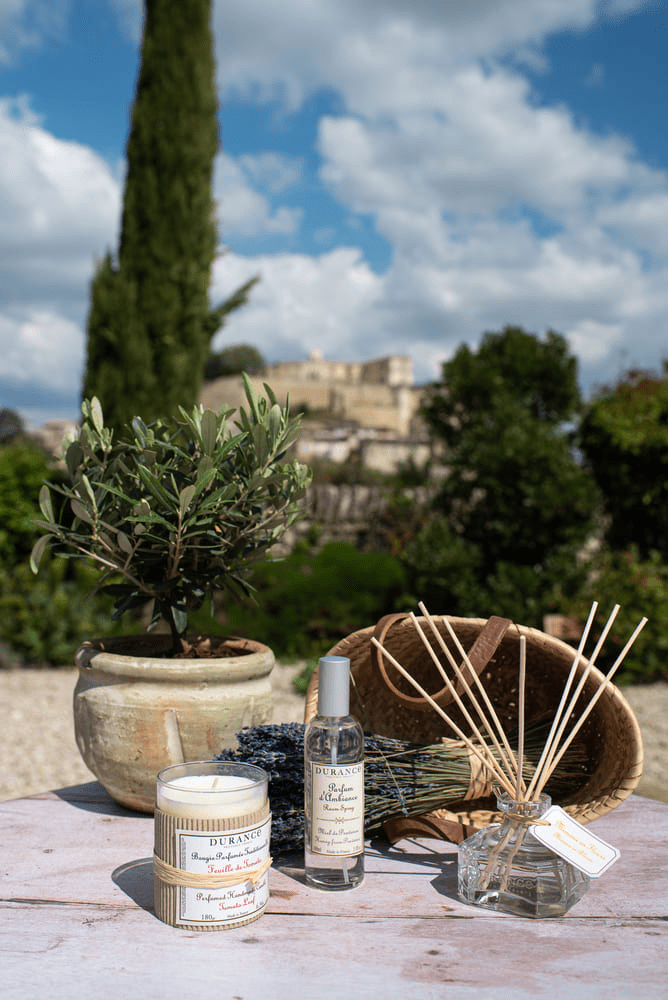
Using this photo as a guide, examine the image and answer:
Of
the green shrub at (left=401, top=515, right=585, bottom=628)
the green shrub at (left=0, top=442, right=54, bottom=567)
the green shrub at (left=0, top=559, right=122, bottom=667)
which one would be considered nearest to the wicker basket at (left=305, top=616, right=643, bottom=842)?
the green shrub at (left=401, top=515, right=585, bottom=628)

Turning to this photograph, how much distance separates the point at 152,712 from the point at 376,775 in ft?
1.39

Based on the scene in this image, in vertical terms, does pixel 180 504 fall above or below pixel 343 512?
above

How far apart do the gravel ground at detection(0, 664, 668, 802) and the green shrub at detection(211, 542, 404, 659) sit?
0.25 m

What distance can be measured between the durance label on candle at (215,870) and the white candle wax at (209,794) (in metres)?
0.03

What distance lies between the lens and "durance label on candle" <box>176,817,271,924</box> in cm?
103

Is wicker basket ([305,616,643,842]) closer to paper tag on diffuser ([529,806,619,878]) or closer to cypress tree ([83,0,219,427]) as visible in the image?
paper tag on diffuser ([529,806,619,878])

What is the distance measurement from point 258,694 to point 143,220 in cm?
592

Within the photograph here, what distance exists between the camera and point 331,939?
1.02m

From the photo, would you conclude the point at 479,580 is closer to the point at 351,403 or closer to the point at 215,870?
the point at 215,870

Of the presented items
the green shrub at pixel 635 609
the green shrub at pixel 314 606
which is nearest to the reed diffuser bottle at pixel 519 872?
the green shrub at pixel 635 609

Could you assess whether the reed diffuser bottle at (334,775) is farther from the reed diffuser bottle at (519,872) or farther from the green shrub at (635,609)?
the green shrub at (635,609)

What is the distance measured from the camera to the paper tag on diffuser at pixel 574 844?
3.53ft

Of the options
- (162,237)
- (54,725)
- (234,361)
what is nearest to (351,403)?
(234,361)

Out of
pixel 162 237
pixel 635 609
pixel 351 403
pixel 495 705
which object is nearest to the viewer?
pixel 495 705
